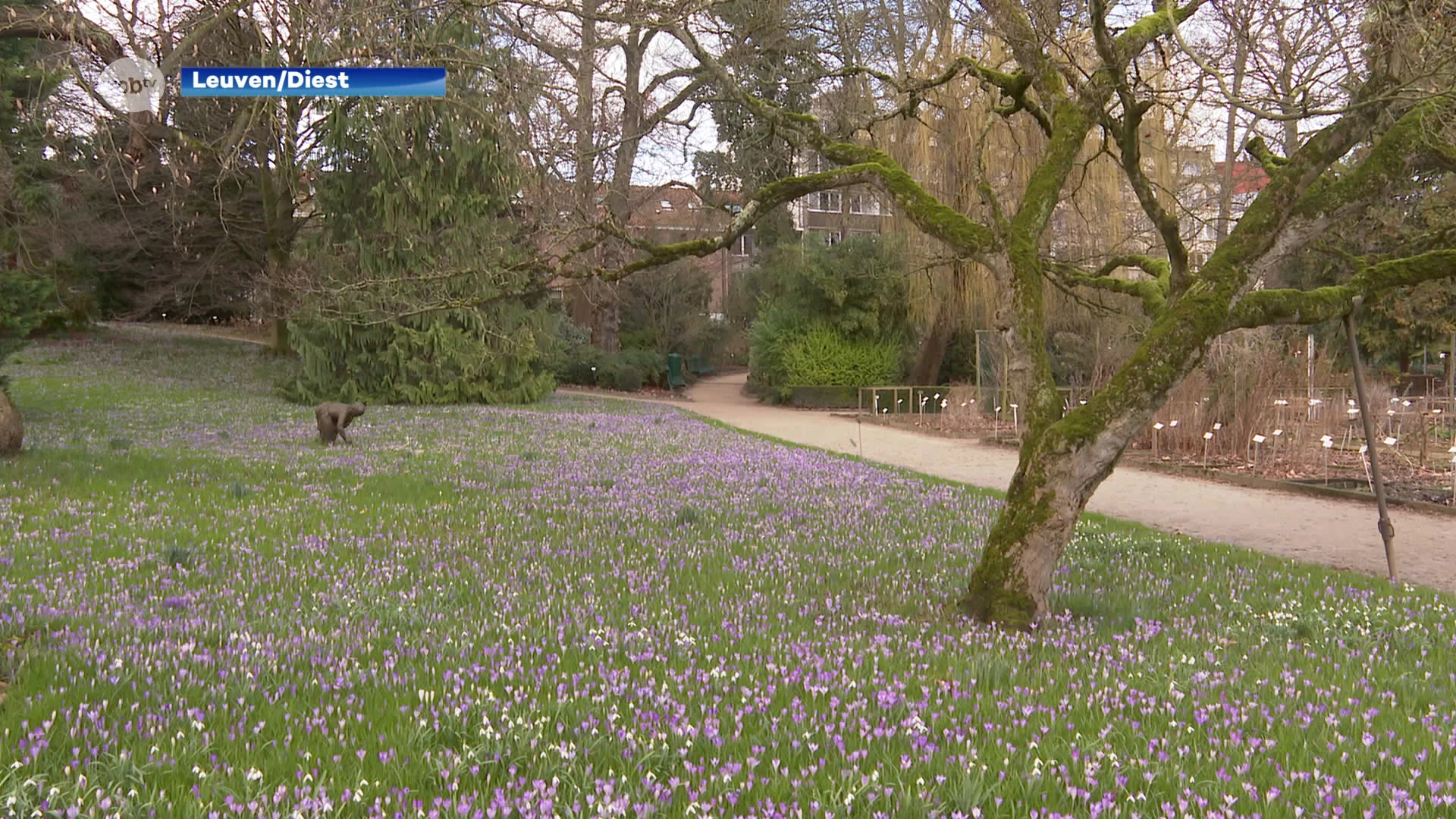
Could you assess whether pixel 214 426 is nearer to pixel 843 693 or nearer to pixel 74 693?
pixel 74 693

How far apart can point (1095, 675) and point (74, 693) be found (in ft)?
14.6

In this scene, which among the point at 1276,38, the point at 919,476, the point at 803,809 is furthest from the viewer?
the point at 919,476

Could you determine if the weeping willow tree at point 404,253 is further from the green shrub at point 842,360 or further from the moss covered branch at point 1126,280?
the moss covered branch at point 1126,280

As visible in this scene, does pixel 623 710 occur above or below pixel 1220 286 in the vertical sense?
below

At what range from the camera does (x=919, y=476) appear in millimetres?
13117

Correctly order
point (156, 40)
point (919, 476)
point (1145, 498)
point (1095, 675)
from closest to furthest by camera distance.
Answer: point (1095, 675)
point (156, 40)
point (1145, 498)
point (919, 476)

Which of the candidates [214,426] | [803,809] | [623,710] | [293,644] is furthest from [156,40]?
[214,426]

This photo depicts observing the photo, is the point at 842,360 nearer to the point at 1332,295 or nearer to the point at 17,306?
the point at 17,306

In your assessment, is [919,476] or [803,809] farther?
[919,476]

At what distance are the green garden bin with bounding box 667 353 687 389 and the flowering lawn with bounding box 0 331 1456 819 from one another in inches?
1105

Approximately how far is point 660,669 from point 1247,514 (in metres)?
9.31

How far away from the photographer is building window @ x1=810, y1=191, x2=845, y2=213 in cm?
3494
